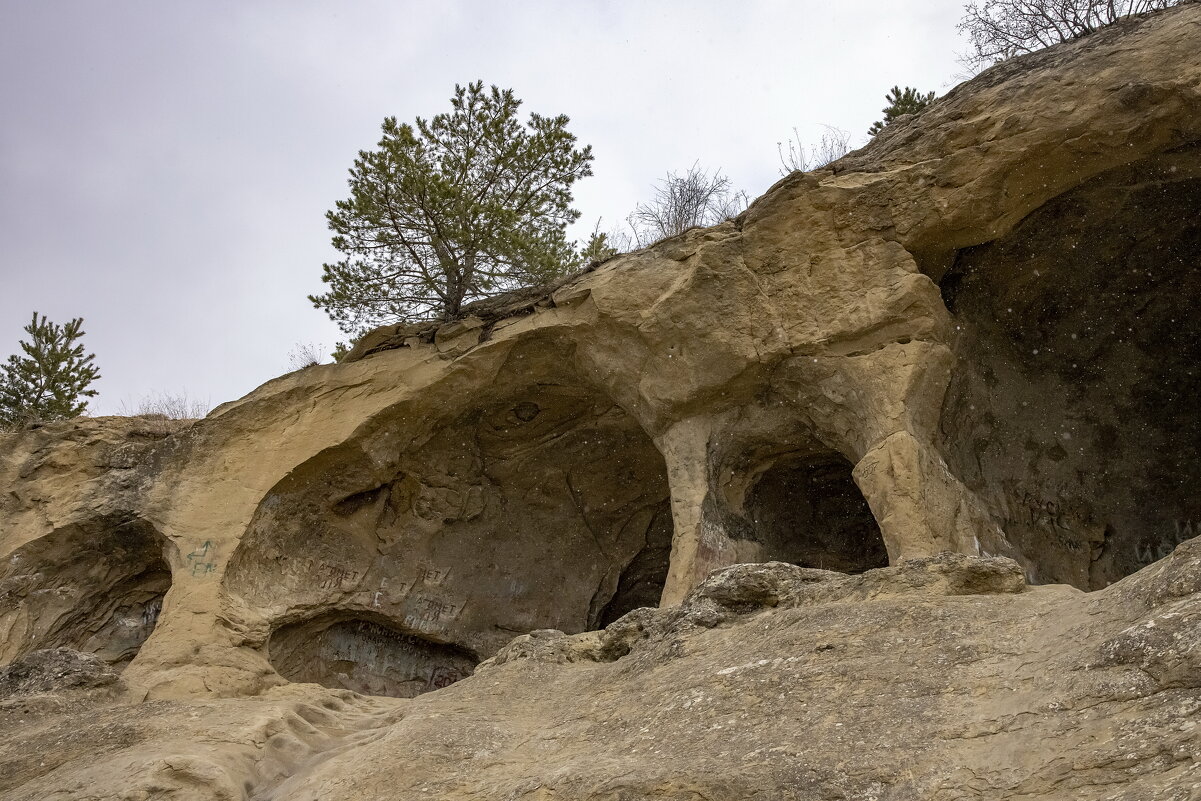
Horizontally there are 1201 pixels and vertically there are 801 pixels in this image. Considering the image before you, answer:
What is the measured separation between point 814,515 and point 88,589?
6.99 metres

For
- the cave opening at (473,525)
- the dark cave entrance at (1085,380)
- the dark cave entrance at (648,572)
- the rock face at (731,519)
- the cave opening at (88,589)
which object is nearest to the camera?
the rock face at (731,519)

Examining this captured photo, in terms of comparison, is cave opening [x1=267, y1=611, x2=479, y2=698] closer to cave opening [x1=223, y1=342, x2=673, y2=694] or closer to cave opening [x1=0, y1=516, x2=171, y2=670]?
cave opening [x1=223, y1=342, x2=673, y2=694]

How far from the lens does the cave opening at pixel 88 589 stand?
10211 mm

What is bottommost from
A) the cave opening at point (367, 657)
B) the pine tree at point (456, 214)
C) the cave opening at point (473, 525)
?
the cave opening at point (367, 657)

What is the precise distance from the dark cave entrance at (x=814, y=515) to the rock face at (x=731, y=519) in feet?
0.14

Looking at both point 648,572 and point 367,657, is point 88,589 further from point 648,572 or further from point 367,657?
point 648,572

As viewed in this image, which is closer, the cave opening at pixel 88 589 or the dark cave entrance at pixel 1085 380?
the dark cave entrance at pixel 1085 380

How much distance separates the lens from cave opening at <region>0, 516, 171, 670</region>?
10.2m

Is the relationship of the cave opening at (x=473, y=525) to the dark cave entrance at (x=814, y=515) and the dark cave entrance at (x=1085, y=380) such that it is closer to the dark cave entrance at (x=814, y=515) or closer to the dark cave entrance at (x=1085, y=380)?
the dark cave entrance at (x=814, y=515)

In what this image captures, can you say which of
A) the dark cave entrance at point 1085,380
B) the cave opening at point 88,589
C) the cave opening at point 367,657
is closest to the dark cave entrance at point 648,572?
the cave opening at point 367,657

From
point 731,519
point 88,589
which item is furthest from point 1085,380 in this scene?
point 88,589

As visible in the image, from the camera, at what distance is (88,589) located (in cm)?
1059

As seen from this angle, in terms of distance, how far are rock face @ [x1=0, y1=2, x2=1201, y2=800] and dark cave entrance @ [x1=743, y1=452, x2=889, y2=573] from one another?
0.14ft

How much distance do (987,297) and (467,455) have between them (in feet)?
16.9
